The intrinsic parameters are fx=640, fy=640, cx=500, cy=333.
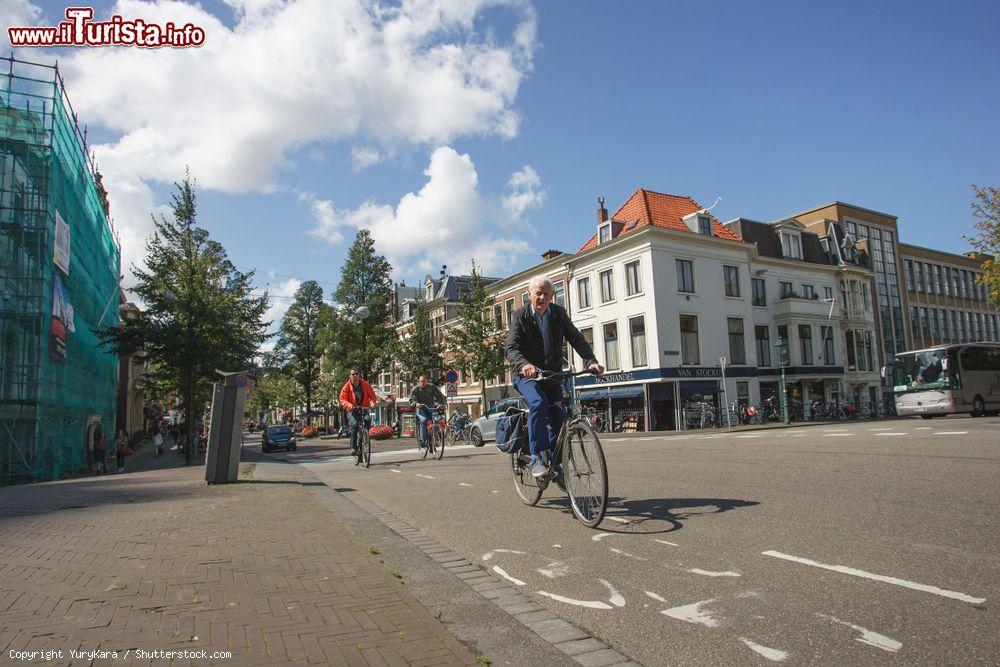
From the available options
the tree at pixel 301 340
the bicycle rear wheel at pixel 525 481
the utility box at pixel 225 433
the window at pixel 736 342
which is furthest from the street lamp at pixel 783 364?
the tree at pixel 301 340

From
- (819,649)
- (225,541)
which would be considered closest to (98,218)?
(225,541)

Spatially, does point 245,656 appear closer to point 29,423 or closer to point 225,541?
point 225,541

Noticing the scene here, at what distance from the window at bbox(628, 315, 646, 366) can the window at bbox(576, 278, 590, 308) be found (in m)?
3.79

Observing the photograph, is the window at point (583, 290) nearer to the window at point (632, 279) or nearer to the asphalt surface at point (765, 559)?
the window at point (632, 279)

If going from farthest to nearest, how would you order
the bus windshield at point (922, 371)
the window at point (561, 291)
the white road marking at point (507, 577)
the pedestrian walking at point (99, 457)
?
1. the window at point (561, 291)
2. the bus windshield at point (922, 371)
3. the pedestrian walking at point (99, 457)
4. the white road marking at point (507, 577)

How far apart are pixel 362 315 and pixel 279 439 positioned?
44.2 ft

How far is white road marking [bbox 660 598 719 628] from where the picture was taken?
2.89 meters

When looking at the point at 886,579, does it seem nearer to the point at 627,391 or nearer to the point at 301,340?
the point at 627,391

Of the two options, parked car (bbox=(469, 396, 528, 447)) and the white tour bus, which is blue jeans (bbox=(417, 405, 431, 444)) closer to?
parked car (bbox=(469, 396, 528, 447))

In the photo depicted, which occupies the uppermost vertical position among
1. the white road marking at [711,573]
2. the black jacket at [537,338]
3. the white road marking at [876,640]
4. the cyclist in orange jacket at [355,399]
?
the black jacket at [537,338]

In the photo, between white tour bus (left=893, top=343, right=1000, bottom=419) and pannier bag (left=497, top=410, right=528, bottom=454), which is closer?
pannier bag (left=497, top=410, right=528, bottom=454)

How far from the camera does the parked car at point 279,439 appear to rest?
3553 centimetres

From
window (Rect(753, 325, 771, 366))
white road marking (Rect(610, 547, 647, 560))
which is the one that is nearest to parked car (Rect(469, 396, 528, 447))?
white road marking (Rect(610, 547, 647, 560))

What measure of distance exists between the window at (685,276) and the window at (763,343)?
603 cm
